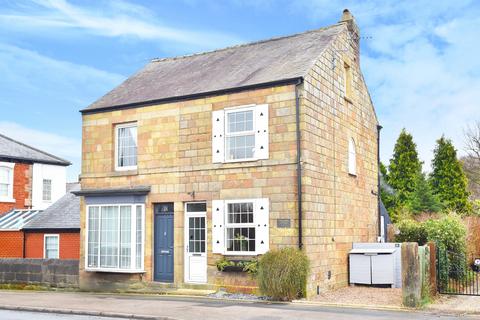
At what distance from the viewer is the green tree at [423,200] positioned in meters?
32.7

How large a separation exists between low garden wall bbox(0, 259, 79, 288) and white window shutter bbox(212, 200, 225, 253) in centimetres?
553

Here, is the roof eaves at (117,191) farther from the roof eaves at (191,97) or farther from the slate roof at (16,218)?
the slate roof at (16,218)

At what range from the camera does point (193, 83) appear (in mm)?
19062

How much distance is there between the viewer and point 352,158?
795 inches

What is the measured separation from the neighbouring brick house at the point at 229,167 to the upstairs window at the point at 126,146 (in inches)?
1.5

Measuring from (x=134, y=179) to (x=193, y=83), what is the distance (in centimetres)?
365

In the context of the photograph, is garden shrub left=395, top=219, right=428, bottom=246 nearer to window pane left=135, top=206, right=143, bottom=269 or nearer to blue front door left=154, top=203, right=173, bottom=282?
blue front door left=154, top=203, right=173, bottom=282

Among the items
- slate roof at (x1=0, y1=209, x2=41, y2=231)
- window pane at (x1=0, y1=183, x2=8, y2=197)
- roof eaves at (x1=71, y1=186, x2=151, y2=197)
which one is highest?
window pane at (x1=0, y1=183, x2=8, y2=197)

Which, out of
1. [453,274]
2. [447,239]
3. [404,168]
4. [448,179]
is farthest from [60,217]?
[448,179]

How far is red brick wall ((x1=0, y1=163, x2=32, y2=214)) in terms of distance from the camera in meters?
32.6

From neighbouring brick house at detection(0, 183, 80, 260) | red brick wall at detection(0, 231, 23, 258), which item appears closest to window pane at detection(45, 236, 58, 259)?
neighbouring brick house at detection(0, 183, 80, 260)

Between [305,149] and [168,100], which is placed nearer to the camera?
[305,149]

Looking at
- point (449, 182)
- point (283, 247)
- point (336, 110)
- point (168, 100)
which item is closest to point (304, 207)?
point (283, 247)

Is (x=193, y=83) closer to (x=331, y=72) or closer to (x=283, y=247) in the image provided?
(x=331, y=72)
